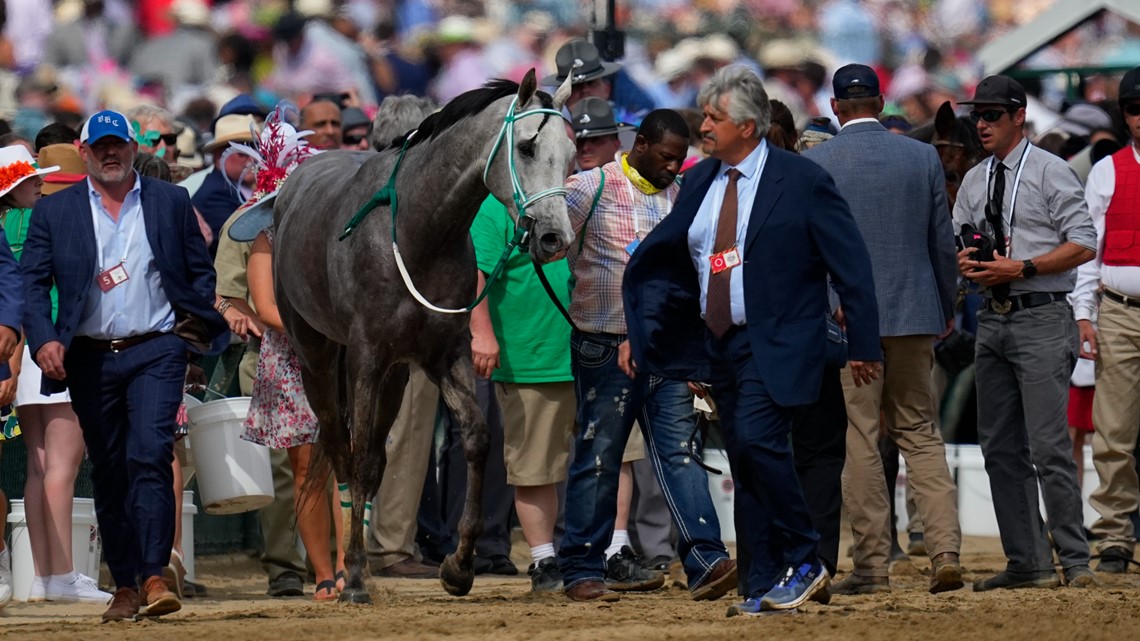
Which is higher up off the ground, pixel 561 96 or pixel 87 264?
pixel 561 96

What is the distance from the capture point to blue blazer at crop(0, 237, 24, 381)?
8.55m

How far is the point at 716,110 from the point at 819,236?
0.69 meters

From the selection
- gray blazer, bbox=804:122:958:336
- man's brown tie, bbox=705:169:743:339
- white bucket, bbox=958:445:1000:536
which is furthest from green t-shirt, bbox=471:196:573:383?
white bucket, bbox=958:445:1000:536

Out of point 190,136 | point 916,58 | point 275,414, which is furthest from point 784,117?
point 916,58

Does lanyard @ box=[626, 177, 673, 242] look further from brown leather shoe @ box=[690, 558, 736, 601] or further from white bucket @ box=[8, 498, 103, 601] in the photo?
white bucket @ box=[8, 498, 103, 601]

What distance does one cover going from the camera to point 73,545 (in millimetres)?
10242

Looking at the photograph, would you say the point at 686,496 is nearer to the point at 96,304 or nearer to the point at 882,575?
the point at 882,575

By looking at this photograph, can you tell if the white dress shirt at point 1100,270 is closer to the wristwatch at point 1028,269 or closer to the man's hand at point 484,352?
the wristwatch at point 1028,269

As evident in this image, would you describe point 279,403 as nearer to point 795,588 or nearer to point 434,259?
point 434,259

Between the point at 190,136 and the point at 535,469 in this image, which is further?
the point at 190,136

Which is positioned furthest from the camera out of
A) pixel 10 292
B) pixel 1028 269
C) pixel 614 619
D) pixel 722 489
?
pixel 722 489

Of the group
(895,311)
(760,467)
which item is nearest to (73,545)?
(760,467)

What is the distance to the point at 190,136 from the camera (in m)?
14.5

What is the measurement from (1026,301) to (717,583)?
6.85 feet
